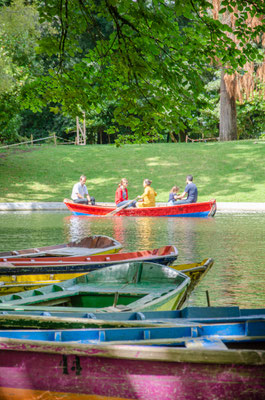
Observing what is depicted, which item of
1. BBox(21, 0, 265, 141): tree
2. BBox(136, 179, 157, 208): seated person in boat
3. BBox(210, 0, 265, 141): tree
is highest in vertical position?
BBox(210, 0, 265, 141): tree

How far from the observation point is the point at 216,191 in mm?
30672

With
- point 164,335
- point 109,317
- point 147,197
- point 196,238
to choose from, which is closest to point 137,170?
point 147,197

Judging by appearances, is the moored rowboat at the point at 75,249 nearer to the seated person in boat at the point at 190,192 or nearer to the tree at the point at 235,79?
the tree at the point at 235,79

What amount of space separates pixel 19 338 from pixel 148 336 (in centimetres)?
98

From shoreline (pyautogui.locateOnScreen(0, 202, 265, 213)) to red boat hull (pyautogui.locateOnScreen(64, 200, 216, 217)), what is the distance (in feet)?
11.8

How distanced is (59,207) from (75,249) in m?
17.6

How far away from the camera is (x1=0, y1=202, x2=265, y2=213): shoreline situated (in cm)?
2617

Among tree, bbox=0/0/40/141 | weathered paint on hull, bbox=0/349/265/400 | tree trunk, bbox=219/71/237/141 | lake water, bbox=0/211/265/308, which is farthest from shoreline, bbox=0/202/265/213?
weathered paint on hull, bbox=0/349/265/400

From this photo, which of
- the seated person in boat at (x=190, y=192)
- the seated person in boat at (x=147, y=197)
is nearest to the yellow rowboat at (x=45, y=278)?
the seated person in boat at (x=190, y=192)

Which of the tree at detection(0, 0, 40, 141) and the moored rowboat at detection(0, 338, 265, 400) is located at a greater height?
the tree at detection(0, 0, 40, 141)


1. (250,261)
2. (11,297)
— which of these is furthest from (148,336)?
(250,261)

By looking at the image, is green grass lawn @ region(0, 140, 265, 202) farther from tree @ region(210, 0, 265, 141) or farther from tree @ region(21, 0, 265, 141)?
tree @ region(21, 0, 265, 141)

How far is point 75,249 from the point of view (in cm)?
1082

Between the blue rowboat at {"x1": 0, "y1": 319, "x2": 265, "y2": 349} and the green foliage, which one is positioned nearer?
the blue rowboat at {"x1": 0, "y1": 319, "x2": 265, "y2": 349}
